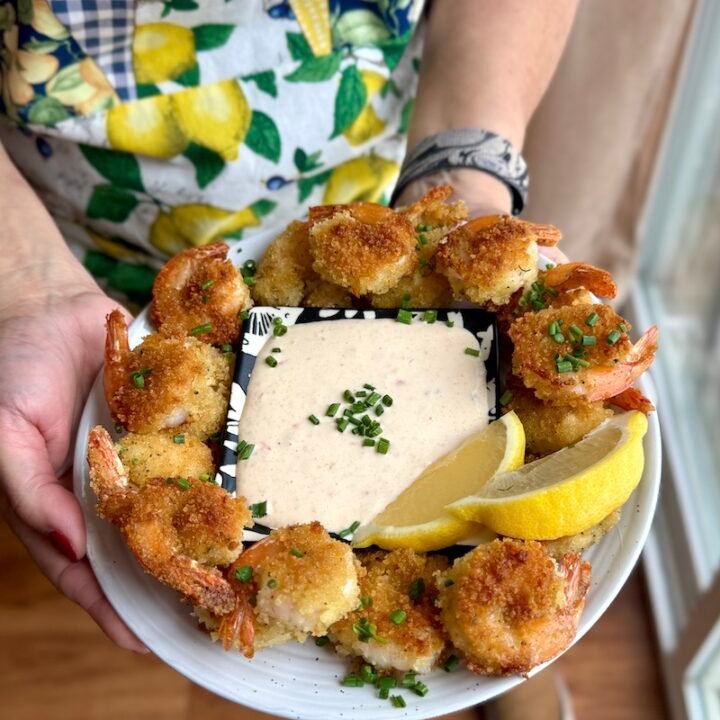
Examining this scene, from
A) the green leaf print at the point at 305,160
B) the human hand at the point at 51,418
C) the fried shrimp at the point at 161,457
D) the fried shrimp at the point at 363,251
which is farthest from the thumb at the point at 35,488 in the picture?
the green leaf print at the point at 305,160

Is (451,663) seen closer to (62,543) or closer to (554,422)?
(554,422)

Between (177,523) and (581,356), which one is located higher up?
(581,356)

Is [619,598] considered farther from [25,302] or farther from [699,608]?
[25,302]

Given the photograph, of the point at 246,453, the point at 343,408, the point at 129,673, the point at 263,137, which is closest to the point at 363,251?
the point at 343,408

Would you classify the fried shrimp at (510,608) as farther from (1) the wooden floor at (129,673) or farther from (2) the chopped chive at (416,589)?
(1) the wooden floor at (129,673)

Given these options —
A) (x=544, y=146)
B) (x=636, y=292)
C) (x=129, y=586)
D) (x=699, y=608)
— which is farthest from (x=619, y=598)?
(x=129, y=586)

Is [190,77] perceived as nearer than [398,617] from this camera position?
No
